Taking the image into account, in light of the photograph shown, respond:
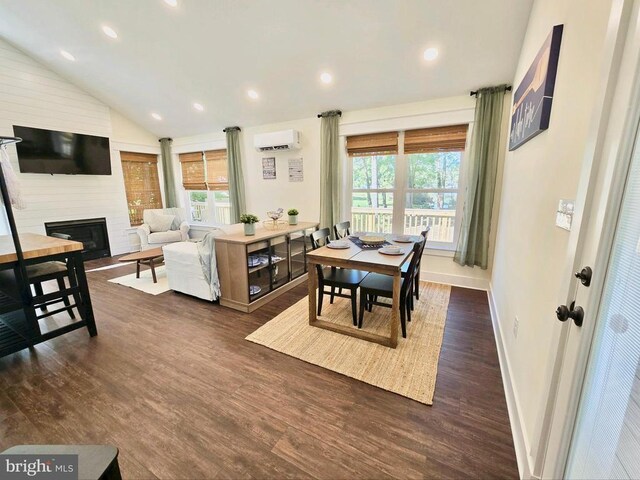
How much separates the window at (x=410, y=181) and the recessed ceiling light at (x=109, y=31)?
342cm

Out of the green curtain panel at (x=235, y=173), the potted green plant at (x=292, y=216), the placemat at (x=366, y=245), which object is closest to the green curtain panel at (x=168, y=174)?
the green curtain panel at (x=235, y=173)

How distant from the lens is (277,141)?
4508mm

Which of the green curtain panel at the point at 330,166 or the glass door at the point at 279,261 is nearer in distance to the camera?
the glass door at the point at 279,261

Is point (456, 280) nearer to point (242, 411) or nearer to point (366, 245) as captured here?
point (366, 245)

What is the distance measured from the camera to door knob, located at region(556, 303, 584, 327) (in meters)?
0.90

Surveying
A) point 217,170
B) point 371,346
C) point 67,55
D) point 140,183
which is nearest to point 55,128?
point 67,55

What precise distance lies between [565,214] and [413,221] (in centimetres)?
292

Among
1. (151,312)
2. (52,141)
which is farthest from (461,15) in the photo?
(52,141)

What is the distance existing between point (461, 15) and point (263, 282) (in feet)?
11.3

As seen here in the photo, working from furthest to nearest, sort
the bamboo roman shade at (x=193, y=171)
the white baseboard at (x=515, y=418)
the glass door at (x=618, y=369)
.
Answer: the bamboo roman shade at (x=193, y=171)
the white baseboard at (x=515, y=418)
the glass door at (x=618, y=369)

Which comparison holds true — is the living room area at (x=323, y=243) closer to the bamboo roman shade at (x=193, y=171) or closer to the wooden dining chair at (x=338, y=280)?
the wooden dining chair at (x=338, y=280)

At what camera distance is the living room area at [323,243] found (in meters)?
1.08

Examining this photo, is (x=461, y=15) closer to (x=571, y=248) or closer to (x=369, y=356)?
(x=571, y=248)

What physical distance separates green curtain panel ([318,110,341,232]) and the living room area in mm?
46
